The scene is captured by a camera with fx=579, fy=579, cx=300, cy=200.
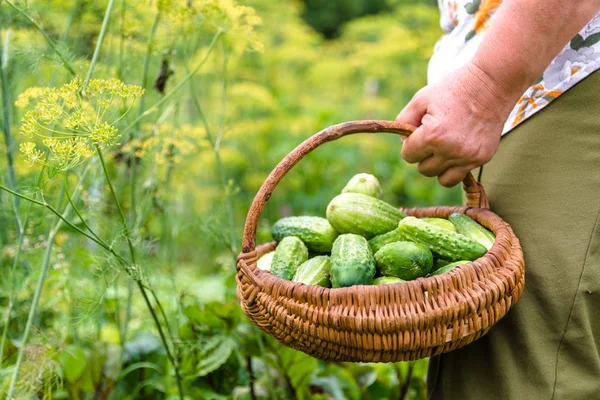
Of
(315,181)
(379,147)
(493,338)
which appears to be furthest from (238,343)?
(379,147)

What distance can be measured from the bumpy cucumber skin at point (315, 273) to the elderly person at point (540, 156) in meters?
0.30

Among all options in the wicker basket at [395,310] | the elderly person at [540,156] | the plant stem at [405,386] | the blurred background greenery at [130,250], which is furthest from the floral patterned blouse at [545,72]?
the plant stem at [405,386]

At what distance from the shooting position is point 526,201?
4.15ft

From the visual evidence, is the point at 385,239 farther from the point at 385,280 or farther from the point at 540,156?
the point at 540,156

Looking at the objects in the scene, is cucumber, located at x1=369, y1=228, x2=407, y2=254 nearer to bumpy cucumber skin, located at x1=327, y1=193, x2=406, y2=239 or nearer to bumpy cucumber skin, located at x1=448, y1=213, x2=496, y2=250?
bumpy cucumber skin, located at x1=327, y1=193, x2=406, y2=239

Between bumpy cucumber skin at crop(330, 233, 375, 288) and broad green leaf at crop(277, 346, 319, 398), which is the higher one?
bumpy cucumber skin at crop(330, 233, 375, 288)

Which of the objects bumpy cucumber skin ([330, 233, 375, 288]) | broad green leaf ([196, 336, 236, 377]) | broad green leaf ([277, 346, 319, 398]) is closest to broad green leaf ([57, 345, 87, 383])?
broad green leaf ([196, 336, 236, 377])

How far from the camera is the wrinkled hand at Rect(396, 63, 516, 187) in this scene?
3.79ft

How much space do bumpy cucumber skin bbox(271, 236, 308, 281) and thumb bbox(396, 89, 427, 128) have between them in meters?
0.36

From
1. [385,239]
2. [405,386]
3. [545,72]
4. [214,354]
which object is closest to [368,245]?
[385,239]

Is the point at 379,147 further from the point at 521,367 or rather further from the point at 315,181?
the point at 521,367

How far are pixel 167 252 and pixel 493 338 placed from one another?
1.35 meters

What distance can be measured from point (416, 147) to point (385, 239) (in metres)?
0.23

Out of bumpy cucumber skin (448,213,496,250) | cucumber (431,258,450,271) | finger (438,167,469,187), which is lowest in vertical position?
cucumber (431,258,450,271)
